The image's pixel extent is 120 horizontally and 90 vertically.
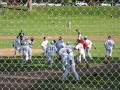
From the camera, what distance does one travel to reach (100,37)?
35.1 m

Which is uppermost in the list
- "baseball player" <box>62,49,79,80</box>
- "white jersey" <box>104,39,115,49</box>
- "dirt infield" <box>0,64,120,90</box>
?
"baseball player" <box>62,49,79,80</box>

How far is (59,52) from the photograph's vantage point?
17.8 meters

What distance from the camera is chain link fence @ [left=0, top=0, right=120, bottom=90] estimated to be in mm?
8070

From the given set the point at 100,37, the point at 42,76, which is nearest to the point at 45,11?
the point at 42,76

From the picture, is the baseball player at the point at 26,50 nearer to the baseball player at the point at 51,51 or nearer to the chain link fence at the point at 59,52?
the chain link fence at the point at 59,52

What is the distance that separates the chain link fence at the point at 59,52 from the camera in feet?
26.5

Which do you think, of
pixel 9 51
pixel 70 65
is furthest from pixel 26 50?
pixel 70 65

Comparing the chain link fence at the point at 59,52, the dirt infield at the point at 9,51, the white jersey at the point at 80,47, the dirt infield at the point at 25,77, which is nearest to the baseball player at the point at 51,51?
the chain link fence at the point at 59,52

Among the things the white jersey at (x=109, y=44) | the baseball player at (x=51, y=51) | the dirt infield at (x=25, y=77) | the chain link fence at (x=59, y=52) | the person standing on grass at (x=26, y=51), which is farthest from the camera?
the white jersey at (x=109, y=44)

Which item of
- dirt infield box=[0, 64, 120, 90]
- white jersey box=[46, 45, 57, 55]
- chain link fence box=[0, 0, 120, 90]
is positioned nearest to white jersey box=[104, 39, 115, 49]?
chain link fence box=[0, 0, 120, 90]

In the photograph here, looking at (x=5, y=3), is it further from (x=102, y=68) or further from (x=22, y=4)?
(x=102, y=68)

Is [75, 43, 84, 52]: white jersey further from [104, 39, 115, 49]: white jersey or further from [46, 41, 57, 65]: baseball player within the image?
[104, 39, 115, 49]: white jersey

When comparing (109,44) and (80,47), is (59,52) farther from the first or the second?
(109,44)

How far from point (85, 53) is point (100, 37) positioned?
10433 mm
